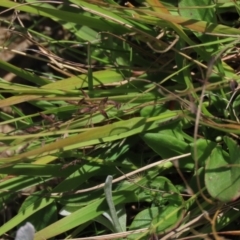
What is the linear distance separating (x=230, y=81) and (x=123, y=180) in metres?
0.35

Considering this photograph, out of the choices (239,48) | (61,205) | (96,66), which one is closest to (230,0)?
(239,48)

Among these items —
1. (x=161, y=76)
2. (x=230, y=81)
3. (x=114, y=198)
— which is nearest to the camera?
(x=230, y=81)

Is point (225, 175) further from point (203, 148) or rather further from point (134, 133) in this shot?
point (134, 133)

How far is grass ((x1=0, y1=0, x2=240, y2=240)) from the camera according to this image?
1.19 m

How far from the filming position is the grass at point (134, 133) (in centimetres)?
119

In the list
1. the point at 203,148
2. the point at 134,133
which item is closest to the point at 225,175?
the point at 203,148

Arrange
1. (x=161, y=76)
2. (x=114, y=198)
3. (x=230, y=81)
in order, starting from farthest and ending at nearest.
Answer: (x=161, y=76) → (x=114, y=198) → (x=230, y=81)

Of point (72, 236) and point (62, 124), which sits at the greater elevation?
point (62, 124)

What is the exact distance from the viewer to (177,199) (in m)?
1.25

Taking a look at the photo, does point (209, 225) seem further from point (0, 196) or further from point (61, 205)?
point (0, 196)

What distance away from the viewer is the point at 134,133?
1.22 metres

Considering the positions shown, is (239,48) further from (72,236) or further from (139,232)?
(72,236)

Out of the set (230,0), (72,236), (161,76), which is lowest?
(72,236)

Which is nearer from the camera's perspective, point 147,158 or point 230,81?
point 230,81
